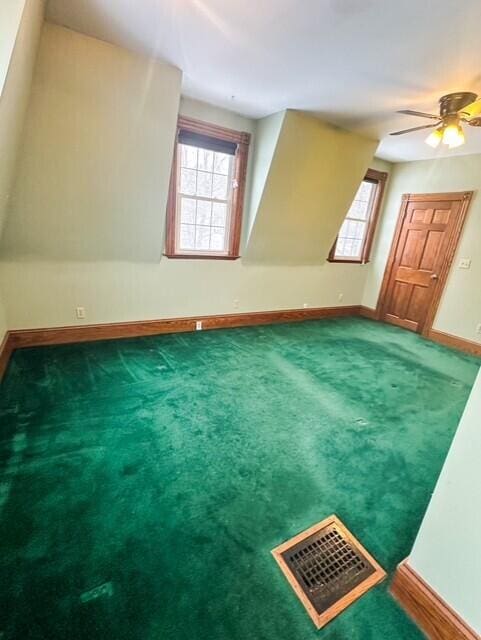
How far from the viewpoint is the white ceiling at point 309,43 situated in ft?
5.14

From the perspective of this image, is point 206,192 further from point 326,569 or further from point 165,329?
point 326,569

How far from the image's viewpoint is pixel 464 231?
157 inches

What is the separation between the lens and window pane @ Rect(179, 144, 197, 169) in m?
3.16

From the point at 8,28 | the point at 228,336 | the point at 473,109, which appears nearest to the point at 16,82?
the point at 8,28

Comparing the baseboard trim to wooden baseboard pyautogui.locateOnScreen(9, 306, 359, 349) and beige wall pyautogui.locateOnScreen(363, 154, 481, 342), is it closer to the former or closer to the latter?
wooden baseboard pyautogui.locateOnScreen(9, 306, 359, 349)

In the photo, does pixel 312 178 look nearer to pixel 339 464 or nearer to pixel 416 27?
pixel 416 27

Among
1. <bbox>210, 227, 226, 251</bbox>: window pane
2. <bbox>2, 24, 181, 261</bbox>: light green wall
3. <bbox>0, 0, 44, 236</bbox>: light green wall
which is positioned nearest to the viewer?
<bbox>0, 0, 44, 236</bbox>: light green wall

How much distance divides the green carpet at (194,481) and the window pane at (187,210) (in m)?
1.52

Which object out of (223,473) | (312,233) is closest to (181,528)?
(223,473)

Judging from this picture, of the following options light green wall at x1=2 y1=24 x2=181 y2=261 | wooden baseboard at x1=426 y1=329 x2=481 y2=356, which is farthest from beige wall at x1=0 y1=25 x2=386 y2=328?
wooden baseboard at x1=426 y1=329 x2=481 y2=356

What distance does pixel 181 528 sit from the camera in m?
1.37

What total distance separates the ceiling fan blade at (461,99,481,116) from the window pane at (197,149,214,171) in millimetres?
2312

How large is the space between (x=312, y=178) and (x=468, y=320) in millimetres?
2810

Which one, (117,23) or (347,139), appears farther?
(347,139)
